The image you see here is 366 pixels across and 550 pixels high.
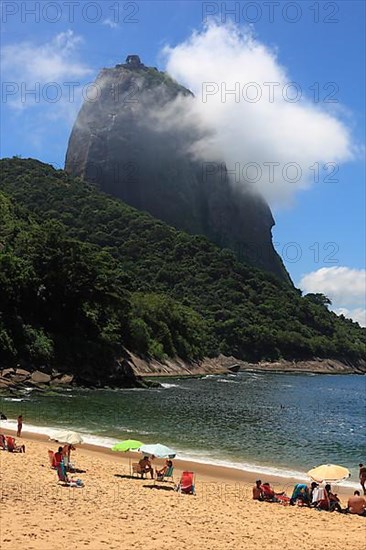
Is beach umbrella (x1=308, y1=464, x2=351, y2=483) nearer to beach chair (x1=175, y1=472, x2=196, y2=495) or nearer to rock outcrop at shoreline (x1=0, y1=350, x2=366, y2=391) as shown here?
beach chair (x1=175, y1=472, x2=196, y2=495)

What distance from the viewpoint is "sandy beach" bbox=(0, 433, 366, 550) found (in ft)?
46.8

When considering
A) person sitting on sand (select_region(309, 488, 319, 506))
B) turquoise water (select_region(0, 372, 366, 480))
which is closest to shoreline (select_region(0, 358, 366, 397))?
turquoise water (select_region(0, 372, 366, 480))

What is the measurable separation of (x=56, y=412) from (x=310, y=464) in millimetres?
21782

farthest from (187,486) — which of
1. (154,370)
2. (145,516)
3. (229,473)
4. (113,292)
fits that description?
(154,370)

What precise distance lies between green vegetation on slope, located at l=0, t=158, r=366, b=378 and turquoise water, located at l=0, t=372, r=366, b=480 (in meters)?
15.8

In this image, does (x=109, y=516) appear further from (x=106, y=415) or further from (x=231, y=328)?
(x=231, y=328)

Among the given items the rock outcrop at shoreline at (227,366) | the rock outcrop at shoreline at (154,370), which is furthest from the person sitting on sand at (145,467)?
the rock outcrop at shoreline at (227,366)

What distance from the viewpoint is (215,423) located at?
45.0 meters

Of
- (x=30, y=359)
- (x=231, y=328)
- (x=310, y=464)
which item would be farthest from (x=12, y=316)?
(x=231, y=328)

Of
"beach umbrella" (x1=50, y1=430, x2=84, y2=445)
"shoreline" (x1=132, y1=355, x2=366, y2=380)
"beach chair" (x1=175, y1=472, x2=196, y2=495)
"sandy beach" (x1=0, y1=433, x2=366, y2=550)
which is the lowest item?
"sandy beach" (x1=0, y1=433, x2=366, y2=550)

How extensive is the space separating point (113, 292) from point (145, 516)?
69.8m

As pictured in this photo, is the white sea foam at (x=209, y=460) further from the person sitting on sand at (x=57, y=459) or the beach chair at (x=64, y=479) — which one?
the beach chair at (x=64, y=479)

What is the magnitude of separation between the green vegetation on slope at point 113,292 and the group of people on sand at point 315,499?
5118 centimetres

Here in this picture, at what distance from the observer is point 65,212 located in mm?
179250
